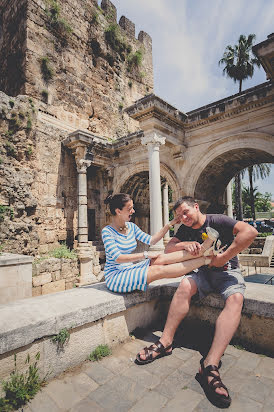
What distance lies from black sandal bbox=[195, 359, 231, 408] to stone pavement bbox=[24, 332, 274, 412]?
34 mm

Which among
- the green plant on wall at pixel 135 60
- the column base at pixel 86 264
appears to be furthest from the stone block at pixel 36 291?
the green plant on wall at pixel 135 60

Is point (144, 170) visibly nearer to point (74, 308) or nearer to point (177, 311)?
point (177, 311)

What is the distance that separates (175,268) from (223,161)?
7592 mm

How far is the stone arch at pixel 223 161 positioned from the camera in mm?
7547

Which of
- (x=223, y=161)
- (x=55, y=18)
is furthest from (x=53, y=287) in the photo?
(x=55, y=18)

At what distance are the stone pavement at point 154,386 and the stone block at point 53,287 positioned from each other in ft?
21.6

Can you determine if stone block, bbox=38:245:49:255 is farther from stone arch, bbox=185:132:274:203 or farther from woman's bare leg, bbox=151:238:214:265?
woman's bare leg, bbox=151:238:214:265

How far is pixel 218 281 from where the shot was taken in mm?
2301

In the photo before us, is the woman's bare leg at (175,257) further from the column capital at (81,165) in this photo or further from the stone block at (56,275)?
the column capital at (81,165)

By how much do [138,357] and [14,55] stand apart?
13.0 m

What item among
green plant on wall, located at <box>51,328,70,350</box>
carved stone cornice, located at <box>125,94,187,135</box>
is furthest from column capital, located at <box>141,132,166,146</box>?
green plant on wall, located at <box>51,328,70,350</box>

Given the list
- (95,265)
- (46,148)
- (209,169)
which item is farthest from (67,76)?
(95,265)

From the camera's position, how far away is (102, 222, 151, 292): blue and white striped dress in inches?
93.4

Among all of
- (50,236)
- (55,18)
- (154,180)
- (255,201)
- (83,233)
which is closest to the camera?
(154,180)
